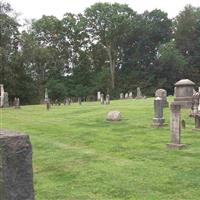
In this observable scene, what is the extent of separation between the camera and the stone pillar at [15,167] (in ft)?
16.0

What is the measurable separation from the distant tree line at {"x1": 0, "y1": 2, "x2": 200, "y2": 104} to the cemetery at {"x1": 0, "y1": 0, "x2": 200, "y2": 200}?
0.16 meters

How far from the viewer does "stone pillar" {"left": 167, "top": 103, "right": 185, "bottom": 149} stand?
12.6 meters

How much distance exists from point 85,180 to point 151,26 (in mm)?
63804

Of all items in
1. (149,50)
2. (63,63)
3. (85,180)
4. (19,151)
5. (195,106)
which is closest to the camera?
(19,151)

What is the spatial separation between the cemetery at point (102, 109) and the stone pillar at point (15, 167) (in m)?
0.01

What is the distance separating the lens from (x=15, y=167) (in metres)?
4.97

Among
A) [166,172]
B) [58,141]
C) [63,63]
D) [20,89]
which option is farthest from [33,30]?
[166,172]

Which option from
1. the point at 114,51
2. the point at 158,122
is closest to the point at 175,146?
the point at 158,122

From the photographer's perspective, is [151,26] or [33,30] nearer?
[33,30]

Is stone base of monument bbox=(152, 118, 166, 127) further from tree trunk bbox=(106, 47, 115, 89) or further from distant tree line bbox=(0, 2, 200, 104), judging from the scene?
tree trunk bbox=(106, 47, 115, 89)

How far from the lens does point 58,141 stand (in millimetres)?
14750

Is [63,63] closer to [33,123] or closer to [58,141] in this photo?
[33,123]

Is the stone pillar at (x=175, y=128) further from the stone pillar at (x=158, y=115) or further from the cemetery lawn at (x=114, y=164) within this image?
the stone pillar at (x=158, y=115)

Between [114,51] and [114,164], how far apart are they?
59.5 meters
